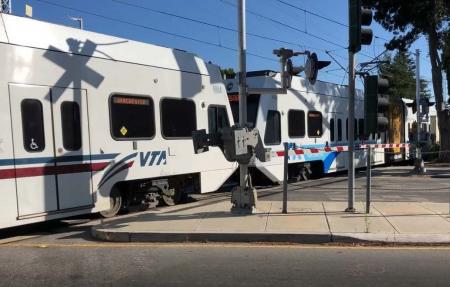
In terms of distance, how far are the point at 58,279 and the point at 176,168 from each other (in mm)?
5161

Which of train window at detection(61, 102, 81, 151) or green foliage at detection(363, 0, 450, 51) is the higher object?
green foliage at detection(363, 0, 450, 51)

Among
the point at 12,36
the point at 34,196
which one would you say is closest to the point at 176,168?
the point at 34,196

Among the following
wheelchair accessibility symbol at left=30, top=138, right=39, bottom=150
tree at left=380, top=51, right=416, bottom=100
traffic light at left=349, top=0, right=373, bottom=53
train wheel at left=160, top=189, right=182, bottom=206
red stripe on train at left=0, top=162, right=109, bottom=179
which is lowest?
train wheel at left=160, top=189, right=182, bottom=206

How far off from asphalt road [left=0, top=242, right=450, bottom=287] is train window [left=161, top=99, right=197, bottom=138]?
350 cm

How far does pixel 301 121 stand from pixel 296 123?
0.90 ft

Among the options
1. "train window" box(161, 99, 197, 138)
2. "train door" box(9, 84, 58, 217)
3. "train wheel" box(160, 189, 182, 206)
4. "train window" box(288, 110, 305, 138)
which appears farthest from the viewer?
"train window" box(288, 110, 305, 138)

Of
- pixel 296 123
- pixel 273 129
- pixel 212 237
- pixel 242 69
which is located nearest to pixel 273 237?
pixel 212 237

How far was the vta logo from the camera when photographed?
10469 mm

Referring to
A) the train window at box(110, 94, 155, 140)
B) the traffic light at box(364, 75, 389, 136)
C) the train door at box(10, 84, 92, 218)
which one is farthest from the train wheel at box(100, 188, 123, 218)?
the traffic light at box(364, 75, 389, 136)

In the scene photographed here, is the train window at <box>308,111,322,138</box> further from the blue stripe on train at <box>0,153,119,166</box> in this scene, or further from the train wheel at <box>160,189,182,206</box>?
the blue stripe on train at <box>0,153,119,166</box>

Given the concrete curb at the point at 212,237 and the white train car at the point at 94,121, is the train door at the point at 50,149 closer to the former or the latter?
the white train car at the point at 94,121

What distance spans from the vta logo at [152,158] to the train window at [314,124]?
716 centimetres

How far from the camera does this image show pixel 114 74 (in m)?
9.91

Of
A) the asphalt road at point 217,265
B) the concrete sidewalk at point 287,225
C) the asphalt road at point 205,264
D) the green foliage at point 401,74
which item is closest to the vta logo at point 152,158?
the concrete sidewalk at point 287,225
